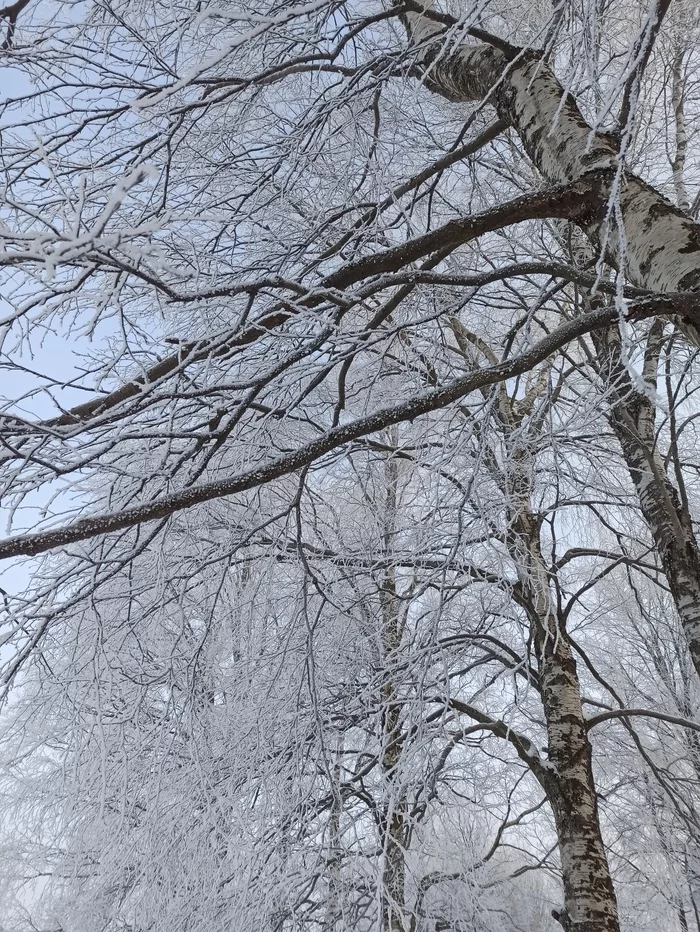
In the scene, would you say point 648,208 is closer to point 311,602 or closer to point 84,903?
point 311,602

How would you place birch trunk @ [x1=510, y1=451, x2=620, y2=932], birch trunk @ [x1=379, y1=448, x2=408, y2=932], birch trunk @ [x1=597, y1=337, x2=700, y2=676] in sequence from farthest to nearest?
birch trunk @ [x1=510, y1=451, x2=620, y2=932] → birch trunk @ [x1=597, y1=337, x2=700, y2=676] → birch trunk @ [x1=379, y1=448, x2=408, y2=932]

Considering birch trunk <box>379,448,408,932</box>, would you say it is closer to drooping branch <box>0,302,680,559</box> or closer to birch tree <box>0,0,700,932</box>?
birch tree <box>0,0,700,932</box>

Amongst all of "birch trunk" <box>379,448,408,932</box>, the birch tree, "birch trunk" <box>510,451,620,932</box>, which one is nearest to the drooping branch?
the birch tree

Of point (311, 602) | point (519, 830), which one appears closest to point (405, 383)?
point (311, 602)

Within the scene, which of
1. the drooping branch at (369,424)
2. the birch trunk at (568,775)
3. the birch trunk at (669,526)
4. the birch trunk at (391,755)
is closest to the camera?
the drooping branch at (369,424)

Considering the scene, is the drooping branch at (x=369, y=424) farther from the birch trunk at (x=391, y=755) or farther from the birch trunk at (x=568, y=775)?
the birch trunk at (x=391, y=755)

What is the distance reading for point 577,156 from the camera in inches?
92.4

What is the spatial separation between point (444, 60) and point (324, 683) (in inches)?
137

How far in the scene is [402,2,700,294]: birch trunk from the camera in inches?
79.4

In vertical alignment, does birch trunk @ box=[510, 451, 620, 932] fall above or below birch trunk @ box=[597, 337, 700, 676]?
below

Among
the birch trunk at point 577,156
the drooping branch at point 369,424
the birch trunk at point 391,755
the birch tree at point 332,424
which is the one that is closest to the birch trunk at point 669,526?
the birch tree at point 332,424

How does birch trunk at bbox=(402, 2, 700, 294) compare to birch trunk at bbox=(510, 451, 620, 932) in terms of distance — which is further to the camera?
birch trunk at bbox=(510, 451, 620, 932)

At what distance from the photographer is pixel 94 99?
316cm

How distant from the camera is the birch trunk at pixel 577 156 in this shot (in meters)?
2.02
